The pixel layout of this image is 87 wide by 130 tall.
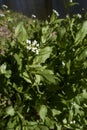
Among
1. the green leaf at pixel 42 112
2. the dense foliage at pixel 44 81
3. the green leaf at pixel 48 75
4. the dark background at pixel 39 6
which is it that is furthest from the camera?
the dark background at pixel 39 6

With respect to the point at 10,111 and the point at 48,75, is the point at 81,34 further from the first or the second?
the point at 10,111

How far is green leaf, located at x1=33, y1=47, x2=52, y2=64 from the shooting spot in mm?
3049

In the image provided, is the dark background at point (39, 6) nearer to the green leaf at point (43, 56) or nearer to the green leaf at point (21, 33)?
the green leaf at point (21, 33)

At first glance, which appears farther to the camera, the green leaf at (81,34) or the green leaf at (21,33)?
the green leaf at (81,34)

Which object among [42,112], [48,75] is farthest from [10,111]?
[48,75]

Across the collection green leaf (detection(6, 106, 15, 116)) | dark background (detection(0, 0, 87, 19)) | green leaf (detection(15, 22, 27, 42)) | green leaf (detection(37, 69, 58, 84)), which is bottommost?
green leaf (detection(6, 106, 15, 116))

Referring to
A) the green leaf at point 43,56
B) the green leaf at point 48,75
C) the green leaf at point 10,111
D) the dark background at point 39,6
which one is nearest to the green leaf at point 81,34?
the green leaf at point 43,56

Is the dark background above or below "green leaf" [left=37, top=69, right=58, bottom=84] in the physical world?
above

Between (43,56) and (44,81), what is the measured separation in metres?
0.19

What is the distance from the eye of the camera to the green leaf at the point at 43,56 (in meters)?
3.05

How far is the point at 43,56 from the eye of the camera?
308 cm

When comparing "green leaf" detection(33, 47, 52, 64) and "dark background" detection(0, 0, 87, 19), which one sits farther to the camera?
"dark background" detection(0, 0, 87, 19)

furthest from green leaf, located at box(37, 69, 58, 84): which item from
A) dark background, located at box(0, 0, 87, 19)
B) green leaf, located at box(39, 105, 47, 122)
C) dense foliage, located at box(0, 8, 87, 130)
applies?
dark background, located at box(0, 0, 87, 19)

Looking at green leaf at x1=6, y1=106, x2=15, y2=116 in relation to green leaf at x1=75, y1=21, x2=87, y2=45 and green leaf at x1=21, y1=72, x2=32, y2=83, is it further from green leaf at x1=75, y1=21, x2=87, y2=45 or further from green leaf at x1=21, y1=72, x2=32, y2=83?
green leaf at x1=75, y1=21, x2=87, y2=45
